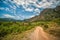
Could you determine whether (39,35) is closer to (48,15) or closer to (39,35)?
(39,35)

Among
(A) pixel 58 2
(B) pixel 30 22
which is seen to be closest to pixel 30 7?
(B) pixel 30 22

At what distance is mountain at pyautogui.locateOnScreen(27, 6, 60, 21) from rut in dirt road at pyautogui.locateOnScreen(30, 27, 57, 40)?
1.26 feet

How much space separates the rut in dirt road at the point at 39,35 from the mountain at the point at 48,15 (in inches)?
15.1

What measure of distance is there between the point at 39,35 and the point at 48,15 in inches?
30.2

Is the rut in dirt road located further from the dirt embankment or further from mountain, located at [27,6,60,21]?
mountain, located at [27,6,60,21]

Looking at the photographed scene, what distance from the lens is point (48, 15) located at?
198 inches

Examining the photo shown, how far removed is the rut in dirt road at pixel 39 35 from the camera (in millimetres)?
4692

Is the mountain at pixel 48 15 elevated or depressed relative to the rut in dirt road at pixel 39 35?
elevated

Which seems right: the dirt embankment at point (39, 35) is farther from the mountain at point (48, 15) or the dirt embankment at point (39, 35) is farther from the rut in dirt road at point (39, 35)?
the mountain at point (48, 15)

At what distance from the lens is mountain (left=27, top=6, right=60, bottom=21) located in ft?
16.3

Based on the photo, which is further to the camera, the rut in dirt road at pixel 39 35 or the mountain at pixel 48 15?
the mountain at pixel 48 15

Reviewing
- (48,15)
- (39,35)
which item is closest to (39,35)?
(39,35)

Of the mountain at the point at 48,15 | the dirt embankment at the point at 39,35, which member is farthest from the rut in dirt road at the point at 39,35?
the mountain at the point at 48,15

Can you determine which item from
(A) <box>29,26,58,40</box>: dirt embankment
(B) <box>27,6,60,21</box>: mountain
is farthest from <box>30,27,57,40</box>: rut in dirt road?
(B) <box>27,6,60,21</box>: mountain
